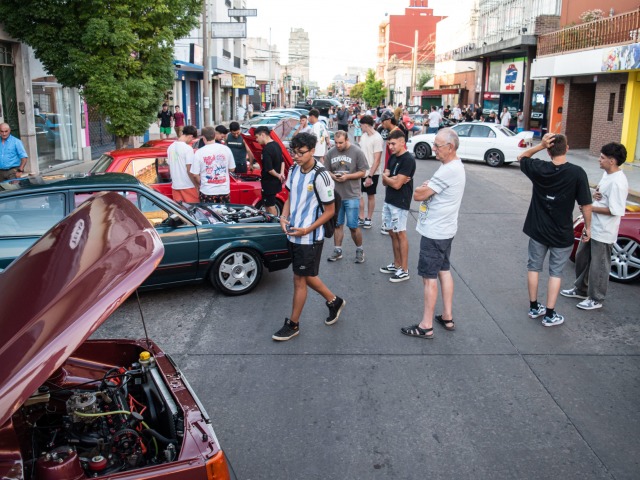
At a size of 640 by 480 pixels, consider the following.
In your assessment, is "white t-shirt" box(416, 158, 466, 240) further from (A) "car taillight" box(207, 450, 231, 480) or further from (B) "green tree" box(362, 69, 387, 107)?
(B) "green tree" box(362, 69, 387, 107)

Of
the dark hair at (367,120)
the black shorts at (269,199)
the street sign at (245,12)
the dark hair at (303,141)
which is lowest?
the black shorts at (269,199)

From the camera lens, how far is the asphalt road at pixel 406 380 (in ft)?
13.0

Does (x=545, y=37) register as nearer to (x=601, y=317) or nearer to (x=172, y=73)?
(x=172, y=73)

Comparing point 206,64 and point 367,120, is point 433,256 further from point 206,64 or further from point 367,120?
point 206,64

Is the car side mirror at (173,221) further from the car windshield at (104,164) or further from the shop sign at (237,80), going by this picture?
the shop sign at (237,80)

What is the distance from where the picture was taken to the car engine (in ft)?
8.38

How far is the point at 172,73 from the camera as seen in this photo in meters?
14.6

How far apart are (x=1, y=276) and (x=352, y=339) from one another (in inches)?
135

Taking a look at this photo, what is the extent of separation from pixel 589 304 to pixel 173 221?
15.2ft

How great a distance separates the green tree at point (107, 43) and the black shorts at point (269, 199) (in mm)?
5455

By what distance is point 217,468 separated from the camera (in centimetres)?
260

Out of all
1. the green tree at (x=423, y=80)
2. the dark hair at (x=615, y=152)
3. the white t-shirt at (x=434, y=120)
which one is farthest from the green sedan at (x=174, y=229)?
the green tree at (x=423, y=80)

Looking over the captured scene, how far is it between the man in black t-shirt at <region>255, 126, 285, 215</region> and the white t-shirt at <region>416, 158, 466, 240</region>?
3.85 meters

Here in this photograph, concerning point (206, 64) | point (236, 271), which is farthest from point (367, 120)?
point (206, 64)
